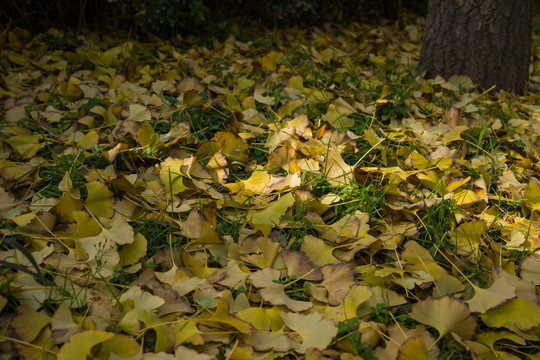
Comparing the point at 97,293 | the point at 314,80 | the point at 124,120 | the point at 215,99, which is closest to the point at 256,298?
the point at 97,293

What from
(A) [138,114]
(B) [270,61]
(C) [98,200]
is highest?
(B) [270,61]

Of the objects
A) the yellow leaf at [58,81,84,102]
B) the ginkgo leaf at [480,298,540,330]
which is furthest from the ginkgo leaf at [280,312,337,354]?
the yellow leaf at [58,81,84,102]

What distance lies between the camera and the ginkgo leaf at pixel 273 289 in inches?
41.7

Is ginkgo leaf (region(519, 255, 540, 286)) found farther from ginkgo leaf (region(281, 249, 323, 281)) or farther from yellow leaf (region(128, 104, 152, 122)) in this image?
yellow leaf (region(128, 104, 152, 122))

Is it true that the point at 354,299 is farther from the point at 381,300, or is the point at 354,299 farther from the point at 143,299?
the point at 143,299

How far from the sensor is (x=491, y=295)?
1075mm

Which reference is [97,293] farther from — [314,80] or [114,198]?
[314,80]

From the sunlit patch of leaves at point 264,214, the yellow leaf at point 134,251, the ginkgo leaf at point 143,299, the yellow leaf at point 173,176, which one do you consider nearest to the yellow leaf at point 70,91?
the sunlit patch of leaves at point 264,214

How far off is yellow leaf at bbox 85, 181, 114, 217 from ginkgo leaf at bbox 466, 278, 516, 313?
36.4 inches

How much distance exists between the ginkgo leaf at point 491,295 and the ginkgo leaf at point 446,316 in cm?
6

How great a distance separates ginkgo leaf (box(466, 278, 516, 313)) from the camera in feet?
3.46

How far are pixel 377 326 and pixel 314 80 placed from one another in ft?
4.61

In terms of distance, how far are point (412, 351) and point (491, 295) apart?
0.27m

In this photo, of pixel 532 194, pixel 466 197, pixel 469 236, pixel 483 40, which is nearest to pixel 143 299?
pixel 469 236
